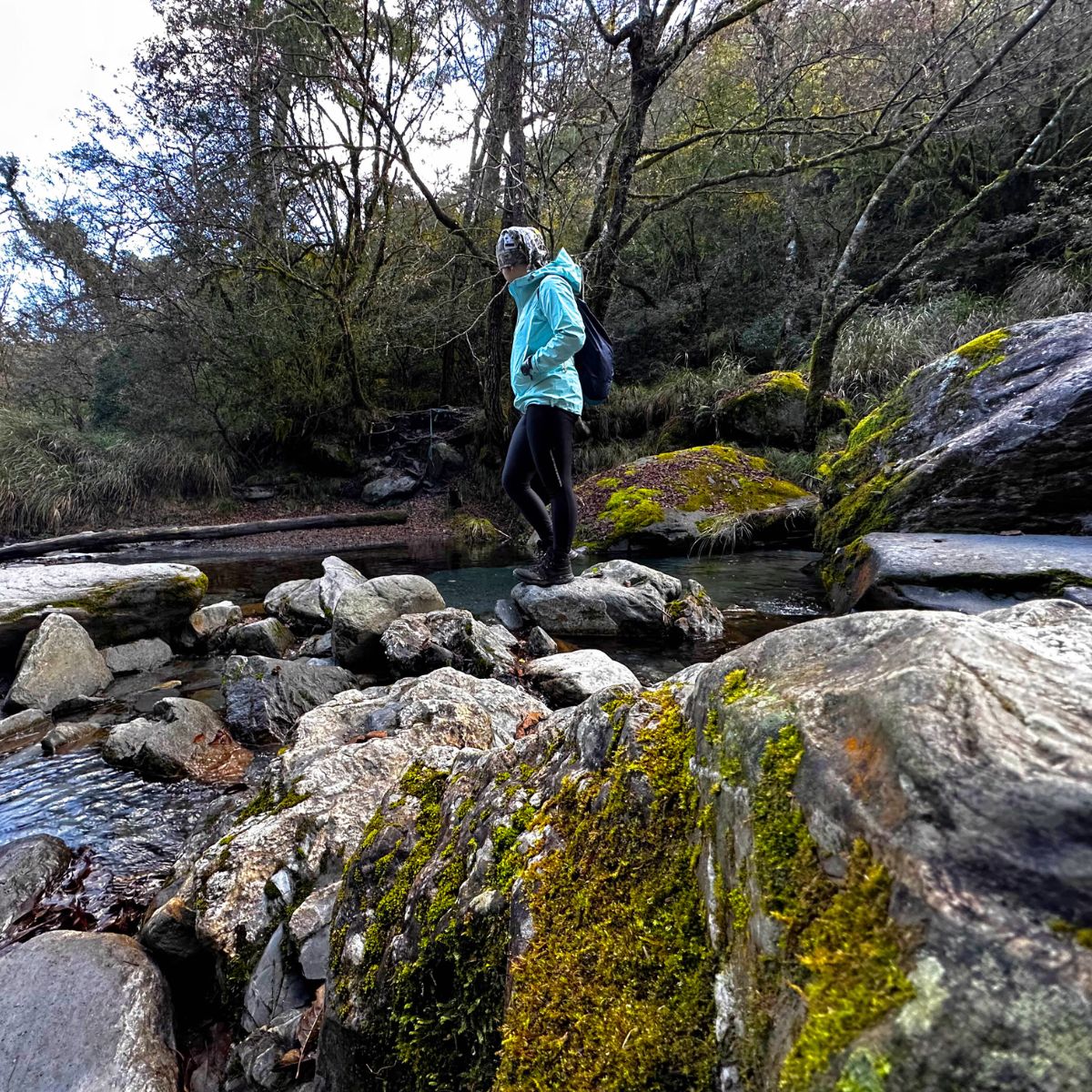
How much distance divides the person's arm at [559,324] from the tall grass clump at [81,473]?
1311 cm

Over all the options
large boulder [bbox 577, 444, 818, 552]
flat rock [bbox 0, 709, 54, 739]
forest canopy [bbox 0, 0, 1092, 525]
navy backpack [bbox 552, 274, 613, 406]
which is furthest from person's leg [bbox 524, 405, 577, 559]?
forest canopy [bbox 0, 0, 1092, 525]

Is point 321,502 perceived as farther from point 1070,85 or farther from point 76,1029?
point 1070,85

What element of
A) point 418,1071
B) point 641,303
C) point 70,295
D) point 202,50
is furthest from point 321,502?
point 418,1071

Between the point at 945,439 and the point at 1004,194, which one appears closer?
the point at 945,439

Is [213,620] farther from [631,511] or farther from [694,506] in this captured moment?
[694,506]

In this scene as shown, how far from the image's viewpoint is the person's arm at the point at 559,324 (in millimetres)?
4055

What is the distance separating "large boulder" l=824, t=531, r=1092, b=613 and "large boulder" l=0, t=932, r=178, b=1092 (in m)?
3.94

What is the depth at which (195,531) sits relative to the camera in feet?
37.3

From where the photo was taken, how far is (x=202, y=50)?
10.9 metres

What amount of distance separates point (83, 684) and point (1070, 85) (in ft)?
54.7

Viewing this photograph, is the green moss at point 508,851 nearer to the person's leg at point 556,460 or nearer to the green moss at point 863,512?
the person's leg at point 556,460

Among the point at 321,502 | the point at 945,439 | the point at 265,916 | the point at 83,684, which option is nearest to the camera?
the point at 265,916

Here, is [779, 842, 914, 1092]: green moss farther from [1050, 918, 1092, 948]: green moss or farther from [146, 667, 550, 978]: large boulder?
[146, 667, 550, 978]: large boulder

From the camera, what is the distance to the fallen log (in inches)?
369
